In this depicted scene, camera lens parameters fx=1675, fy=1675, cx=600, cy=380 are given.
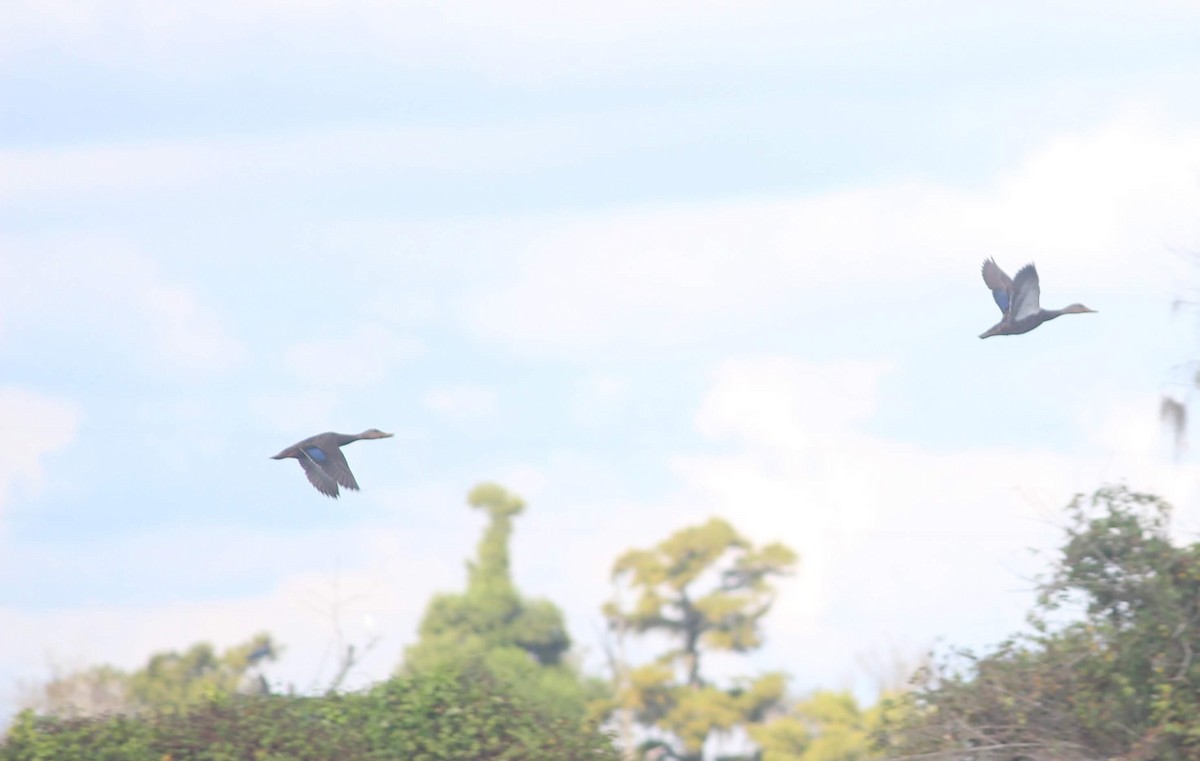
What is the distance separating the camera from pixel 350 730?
37.3 ft

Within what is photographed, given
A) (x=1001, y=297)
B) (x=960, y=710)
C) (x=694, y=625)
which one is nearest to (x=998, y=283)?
(x=1001, y=297)

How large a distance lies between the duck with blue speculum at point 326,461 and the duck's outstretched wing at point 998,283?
4.12 metres

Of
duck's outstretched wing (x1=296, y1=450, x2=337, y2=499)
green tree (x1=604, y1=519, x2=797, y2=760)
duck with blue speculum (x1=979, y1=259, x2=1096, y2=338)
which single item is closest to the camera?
duck's outstretched wing (x1=296, y1=450, x2=337, y2=499)

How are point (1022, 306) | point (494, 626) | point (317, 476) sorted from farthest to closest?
point (494, 626) → point (1022, 306) → point (317, 476)

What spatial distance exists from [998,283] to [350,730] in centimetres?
523

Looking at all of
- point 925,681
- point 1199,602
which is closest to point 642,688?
point 925,681

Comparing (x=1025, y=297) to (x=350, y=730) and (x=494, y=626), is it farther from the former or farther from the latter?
(x=494, y=626)

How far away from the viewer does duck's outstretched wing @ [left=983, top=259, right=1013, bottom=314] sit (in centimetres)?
1047

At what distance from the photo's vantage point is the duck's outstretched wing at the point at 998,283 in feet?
34.3

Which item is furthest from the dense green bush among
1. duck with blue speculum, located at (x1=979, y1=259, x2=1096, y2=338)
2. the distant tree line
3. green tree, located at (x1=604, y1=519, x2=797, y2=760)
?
green tree, located at (x1=604, y1=519, x2=797, y2=760)

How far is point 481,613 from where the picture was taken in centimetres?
3212

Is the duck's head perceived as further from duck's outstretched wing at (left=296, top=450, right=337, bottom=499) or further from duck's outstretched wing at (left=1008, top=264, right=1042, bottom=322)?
duck's outstretched wing at (left=1008, top=264, right=1042, bottom=322)

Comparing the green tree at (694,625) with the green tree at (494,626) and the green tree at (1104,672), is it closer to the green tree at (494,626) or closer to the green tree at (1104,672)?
the green tree at (494,626)

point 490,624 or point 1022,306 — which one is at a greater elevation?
point 490,624
